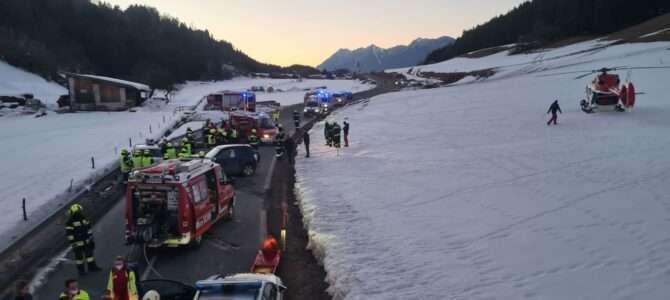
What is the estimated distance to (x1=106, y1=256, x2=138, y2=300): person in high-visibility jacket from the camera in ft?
28.7

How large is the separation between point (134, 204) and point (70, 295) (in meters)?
4.65

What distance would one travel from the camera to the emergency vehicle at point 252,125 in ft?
103

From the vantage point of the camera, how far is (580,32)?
337 feet

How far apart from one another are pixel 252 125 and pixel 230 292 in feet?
76.1

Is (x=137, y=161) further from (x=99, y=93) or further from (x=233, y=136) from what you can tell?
(x=99, y=93)

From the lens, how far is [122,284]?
8.77 meters

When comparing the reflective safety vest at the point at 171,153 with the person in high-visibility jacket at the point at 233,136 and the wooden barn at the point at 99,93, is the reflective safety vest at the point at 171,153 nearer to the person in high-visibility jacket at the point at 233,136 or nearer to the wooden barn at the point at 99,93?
the person in high-visibility jacket at the point at 233,136

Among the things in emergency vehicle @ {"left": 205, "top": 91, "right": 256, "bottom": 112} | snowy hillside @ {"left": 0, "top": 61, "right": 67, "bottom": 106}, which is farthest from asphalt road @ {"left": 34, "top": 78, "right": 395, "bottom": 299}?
snowy hillside @ {"left": 0, "top": 61, "right": 67, "bottom": 106}

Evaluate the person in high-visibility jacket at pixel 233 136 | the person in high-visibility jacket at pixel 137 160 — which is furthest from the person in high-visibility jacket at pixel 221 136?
the person in high-visibility jacket at pixel 137 160

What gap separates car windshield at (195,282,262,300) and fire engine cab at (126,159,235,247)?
4.19 m

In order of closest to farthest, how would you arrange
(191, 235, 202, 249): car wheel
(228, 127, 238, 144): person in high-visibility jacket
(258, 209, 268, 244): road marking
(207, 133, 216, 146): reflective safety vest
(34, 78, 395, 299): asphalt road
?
(34, 78, 395, 299): asphalt road < (191, 235, 202, 249): car wheel < (258, 209, 268, 244): road marking < (207, 133, 216, 146): reflective safety vest < (228, 127, 238, 144): person in high-visibility jacket

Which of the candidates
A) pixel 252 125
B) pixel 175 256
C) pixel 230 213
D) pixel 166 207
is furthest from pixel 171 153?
pixel 252 125

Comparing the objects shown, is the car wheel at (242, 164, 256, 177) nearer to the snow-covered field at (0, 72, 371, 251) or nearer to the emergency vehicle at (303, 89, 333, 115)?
the snow-covered field at (0, 72, 371, 251)

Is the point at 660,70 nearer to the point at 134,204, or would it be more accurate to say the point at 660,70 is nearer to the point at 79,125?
the point at 134,204
